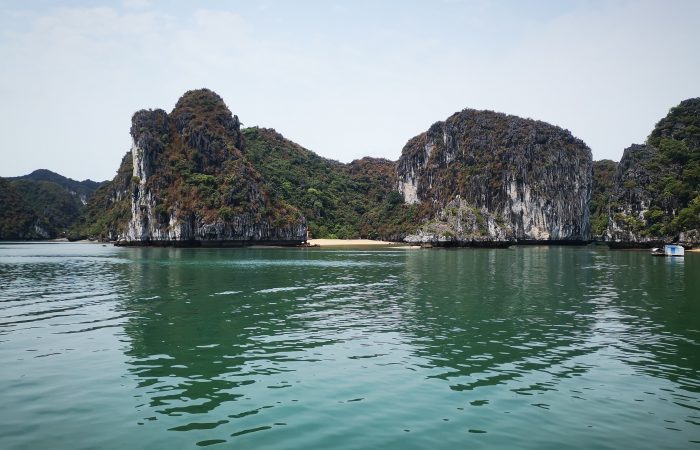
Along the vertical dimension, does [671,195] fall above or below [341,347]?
above

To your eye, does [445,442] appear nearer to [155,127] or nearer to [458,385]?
[458,385]

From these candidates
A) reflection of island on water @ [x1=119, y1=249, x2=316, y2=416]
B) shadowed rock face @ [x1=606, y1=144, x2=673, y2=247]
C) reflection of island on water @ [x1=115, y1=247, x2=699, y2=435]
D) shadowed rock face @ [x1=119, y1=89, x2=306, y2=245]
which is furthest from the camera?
shadowed rock face @ [x1=119, y1=89, x2=306, y2=245]

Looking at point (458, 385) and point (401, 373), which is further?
point (401, 373)

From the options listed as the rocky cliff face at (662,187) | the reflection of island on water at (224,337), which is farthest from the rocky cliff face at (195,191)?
the reflection of island on water at (224,337)

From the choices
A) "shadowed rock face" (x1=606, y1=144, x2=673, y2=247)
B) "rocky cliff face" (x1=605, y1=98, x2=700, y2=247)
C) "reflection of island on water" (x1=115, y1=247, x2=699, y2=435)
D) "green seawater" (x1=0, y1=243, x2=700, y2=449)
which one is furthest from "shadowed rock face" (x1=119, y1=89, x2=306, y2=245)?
"green seawater" (x1=0, y1=243, x2=700, y2=449)

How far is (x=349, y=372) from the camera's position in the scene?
18250 mm

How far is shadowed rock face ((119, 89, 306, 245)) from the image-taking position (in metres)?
163

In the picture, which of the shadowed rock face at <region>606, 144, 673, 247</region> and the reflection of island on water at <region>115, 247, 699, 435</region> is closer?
the reflection of island on water at <region>115, 247, 699, 435</region>

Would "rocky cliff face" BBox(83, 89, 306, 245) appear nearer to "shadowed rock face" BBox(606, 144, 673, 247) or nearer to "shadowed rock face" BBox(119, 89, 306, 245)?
"shadowed rock face" BBox(119, 89, 306, 245)

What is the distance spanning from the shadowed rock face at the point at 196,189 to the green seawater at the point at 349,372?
12557 cm

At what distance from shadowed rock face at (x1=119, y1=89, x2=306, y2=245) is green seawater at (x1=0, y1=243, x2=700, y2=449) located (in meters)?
126

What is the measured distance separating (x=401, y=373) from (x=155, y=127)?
607ft

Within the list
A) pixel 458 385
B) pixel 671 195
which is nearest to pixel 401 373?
pixel 458 385

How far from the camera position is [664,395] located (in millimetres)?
15617
